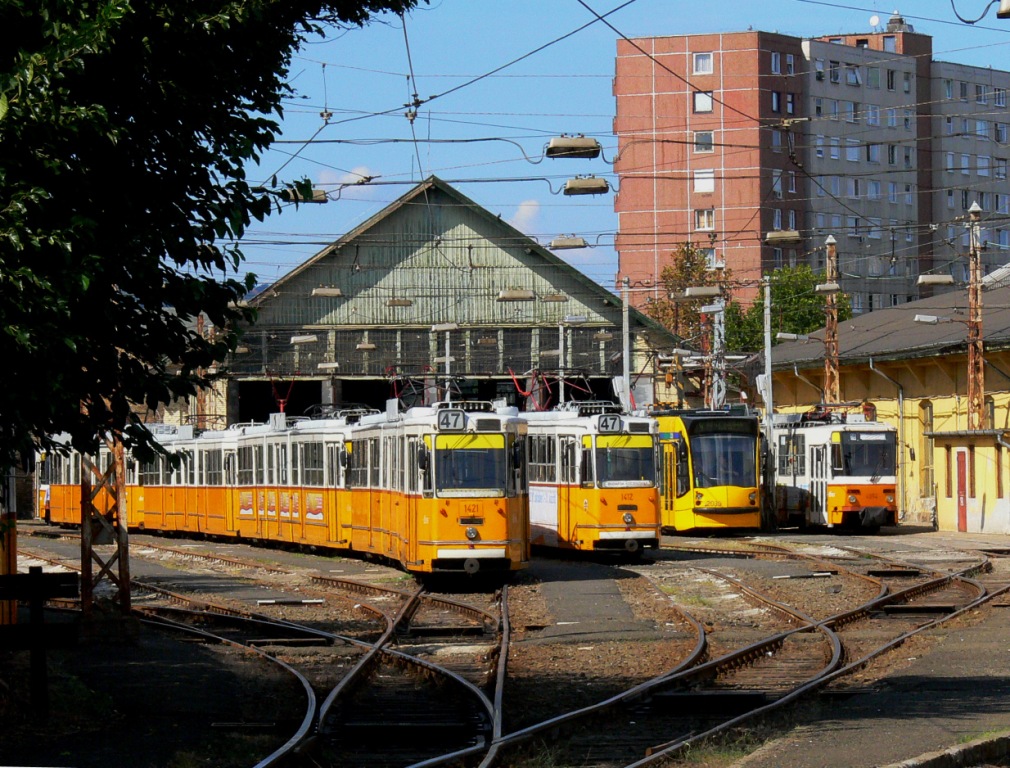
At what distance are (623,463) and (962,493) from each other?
19.2 meters

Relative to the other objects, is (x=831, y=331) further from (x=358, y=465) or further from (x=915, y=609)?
(x=915, y=609)

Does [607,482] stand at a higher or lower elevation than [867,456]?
lower

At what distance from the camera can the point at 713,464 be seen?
3781cm

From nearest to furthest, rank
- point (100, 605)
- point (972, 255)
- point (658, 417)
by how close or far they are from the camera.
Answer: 1. point (100, 605)
2. point (658, 417)
3. point (972, 255)

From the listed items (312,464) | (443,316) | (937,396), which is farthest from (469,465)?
(443,316)

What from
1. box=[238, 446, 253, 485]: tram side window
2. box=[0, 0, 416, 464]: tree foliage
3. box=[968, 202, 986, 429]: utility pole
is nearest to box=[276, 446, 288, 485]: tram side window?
box=[238, 446, 253, 485]: tram side window

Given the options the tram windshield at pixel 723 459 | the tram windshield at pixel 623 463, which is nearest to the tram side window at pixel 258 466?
the tram windshield at pixel 723 459

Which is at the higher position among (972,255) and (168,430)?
(972,255)

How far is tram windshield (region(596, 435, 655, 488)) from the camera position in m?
29.7

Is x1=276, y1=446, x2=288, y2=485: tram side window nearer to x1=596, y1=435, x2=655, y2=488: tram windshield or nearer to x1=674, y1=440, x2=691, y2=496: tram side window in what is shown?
x1=596, y1=435, x2=655, y2=488: tram windshield

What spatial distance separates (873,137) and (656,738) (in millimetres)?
89422

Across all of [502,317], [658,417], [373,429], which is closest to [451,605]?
[373,429]

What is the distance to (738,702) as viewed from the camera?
1317 centimetres

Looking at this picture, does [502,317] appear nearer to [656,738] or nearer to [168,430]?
[168,430]
